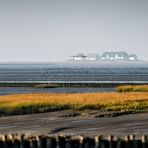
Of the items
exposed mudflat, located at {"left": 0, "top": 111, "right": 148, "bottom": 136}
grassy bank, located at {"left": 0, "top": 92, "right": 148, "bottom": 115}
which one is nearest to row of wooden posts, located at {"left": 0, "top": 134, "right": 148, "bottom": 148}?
exposed mudflat, located at {"left": 0, "top": 111, "right": 148, "bottom": 136}

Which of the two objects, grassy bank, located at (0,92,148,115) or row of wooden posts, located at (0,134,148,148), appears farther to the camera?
grassy bank, located at (0,92,148,115)

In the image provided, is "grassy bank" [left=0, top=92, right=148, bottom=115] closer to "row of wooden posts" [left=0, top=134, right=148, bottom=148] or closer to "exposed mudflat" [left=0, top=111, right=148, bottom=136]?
"exposed mudflat" [left=0, top=111, right=148, bottom=136]

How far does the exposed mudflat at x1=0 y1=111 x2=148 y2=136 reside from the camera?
5225 centimetres

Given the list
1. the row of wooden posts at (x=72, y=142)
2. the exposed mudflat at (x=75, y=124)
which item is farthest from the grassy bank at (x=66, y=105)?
the row of wooden posts at (x=72, y=142)

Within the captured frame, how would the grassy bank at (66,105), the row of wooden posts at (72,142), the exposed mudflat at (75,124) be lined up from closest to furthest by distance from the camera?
the row of wooden posts at (72,142) < the exposed mudflat at (75,124) < the grassy bank at (66,105)

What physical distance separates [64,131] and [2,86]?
367 ft

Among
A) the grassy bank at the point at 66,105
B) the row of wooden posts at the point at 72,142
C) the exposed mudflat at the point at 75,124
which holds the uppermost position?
the row of wooden posts at the point at 72,142

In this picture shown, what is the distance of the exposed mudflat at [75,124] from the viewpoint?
52250 millimetres

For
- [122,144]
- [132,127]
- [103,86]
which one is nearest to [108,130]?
[132,127]

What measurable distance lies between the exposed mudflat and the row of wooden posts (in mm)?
13784

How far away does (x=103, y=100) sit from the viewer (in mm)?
79125

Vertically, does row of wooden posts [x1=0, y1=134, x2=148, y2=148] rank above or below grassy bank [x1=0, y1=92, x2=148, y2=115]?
above

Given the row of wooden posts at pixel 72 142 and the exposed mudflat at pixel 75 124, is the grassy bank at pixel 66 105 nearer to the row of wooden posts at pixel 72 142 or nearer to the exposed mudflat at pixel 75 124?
the exposed mudflat at pixel 75 124

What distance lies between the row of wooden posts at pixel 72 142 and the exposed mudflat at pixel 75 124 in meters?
13.8
